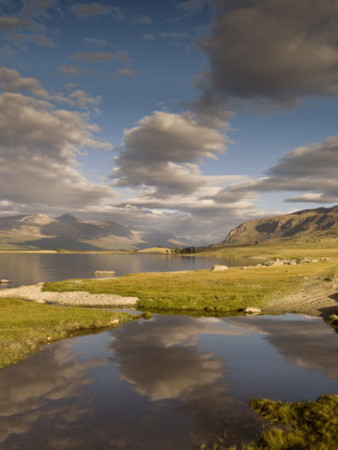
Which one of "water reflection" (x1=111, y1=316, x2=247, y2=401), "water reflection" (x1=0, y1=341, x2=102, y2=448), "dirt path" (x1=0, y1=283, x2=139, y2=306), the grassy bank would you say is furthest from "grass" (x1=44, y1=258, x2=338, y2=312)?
"water reflection" (x1=0, y1=341, x2=102, y2=448)

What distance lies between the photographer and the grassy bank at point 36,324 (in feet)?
104

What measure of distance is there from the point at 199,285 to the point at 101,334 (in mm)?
42482

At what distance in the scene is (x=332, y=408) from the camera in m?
19.8

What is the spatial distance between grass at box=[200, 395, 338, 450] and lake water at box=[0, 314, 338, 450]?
0.94 meters

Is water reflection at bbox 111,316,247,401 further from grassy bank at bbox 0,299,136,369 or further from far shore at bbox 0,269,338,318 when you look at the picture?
far shore at bbox 0,269,338,318

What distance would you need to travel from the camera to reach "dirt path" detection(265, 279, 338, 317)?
52372 mm

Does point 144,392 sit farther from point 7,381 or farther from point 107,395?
point 7,381

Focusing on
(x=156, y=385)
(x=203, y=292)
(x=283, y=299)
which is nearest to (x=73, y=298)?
(x=203, y=292)

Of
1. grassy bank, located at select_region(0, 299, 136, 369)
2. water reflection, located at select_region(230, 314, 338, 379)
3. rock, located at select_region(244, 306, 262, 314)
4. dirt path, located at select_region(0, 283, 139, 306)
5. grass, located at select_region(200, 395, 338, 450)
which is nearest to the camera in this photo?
grass, located at select_region(200, 395, 338, 450)

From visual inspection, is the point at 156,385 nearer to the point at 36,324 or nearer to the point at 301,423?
the point at 301,423

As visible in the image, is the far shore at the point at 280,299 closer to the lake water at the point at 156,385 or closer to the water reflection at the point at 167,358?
the lake water at the point at 156,385

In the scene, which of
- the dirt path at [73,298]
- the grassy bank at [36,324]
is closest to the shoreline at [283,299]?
the dirt path at [73,298]

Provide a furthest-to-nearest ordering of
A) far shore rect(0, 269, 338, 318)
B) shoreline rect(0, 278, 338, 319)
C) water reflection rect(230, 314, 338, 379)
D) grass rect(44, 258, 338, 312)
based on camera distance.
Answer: grass rect(44, 258, 338, 312) < far shore rect(0, 269, 338, 318) < shoreline rect(0, 278, 338, 319) < water reflection rect(230, 314, 338, 379)

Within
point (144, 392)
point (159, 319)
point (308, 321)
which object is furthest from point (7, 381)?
point (308, 321)
